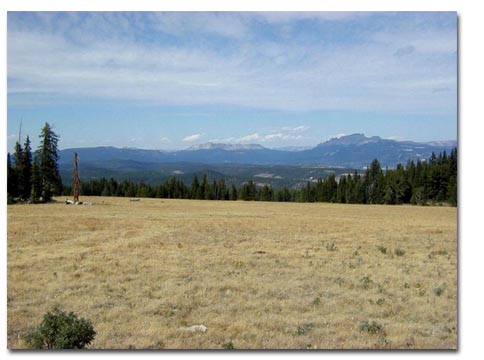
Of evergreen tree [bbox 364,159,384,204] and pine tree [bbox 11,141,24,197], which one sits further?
evergreen tree [bbox 364,159,384,204]

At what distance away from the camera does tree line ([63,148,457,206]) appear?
818 cm

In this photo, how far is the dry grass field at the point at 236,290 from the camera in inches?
225

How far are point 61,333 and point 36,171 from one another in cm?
445

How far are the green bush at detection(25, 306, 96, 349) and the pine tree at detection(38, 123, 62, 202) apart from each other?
272cm

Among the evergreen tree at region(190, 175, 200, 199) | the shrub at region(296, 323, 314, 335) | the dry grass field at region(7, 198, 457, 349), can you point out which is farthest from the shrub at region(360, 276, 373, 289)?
the evergreen tree at region(190, 175, 200, 199)

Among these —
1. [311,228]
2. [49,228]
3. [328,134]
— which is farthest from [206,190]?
[328,134]

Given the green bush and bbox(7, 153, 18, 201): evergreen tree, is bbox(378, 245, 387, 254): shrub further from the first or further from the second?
bbox(7, 153, 18, 201): evergreen tree

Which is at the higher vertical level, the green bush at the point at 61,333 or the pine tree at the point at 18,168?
the pine tree at the point at 18,168

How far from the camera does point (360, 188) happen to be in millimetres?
24812

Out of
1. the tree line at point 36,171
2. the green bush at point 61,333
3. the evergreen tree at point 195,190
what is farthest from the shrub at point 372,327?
the evergreen tree at point 195,190

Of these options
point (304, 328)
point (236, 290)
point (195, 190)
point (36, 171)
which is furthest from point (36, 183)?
point (195, 190)

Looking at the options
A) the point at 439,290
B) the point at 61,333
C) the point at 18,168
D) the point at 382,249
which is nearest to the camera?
the point at 61,333

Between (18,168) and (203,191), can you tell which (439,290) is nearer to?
(18,168)

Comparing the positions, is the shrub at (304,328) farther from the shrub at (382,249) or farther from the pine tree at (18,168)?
the pine tree at (18,168)
